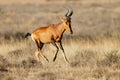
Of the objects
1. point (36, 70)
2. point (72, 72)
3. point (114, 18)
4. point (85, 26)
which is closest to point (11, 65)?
point (36, 70)

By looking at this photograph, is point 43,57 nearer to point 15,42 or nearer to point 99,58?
point 99,58

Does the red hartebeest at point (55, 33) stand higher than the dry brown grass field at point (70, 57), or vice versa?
the red hartebeest at point (55, 33)

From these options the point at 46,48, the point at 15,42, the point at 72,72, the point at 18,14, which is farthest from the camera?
the point at 18,14

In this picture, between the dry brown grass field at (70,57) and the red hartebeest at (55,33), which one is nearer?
the dry brown grass field at (70,57)

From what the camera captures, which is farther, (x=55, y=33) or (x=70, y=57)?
(x=70, y=57)

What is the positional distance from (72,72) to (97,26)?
14.2 meters

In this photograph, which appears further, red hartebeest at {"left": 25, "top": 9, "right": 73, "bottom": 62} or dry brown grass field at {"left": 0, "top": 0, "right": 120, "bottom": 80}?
red hartebeest at {"left": 25, "top": 9, "right": 73, "bottom": 62}

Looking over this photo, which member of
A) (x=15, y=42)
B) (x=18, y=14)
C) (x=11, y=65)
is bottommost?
(x=18, y=14)

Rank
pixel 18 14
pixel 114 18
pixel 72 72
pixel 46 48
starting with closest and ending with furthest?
pixel 72 72, pixel 46 48, pixel 114 18, pixel 18 14

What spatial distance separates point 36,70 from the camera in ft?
45.1

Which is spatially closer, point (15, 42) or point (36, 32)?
point (36, 32)

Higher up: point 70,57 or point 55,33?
point 55,33

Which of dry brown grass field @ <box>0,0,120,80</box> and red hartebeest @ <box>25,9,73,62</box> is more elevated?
red hartebeest @ <box>25,9,73,62</box>

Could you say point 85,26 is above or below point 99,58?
below
